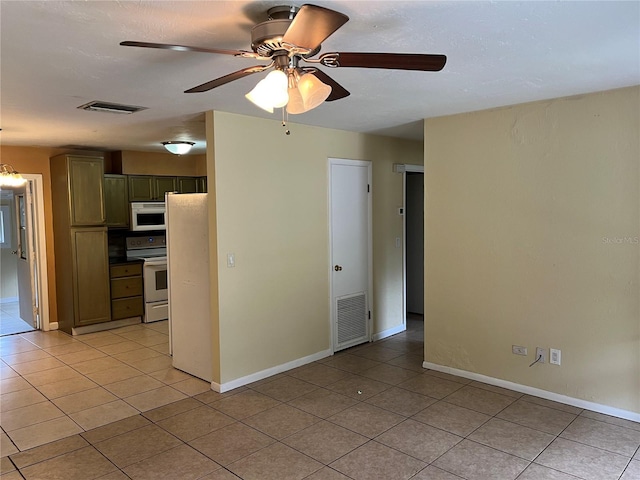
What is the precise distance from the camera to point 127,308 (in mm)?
6348

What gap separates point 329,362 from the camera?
4.75m

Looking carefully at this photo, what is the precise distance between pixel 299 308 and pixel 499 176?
2.22 metres

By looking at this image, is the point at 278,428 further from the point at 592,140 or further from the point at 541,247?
the point at 592,140

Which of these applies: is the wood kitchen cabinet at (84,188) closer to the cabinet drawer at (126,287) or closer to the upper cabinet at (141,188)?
the upper cabinet at (141,188)

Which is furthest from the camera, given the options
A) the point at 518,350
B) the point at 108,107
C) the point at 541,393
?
the point at 518,350

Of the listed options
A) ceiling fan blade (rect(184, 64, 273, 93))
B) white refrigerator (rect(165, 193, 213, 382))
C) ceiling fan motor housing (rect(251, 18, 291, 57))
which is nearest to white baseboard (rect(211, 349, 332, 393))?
white refrigerator (rect(165, 193, 213, 382))

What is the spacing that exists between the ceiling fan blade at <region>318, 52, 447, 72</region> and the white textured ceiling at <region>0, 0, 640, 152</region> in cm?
21

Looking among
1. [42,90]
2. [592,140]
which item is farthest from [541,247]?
[42,90]

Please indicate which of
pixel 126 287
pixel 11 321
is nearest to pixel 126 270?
pixel 126 287

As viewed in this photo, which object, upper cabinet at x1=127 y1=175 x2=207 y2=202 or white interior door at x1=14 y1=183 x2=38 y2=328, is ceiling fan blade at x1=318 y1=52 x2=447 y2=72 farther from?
white interior door at x1=14 y1=183 x2=38 y2=328

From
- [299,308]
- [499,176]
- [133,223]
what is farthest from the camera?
[133,223]

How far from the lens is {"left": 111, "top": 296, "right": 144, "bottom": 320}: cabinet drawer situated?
6230 millimetres

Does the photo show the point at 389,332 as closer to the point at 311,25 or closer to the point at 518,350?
the point at 518,350

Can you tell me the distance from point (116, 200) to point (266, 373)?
353 centimetres
